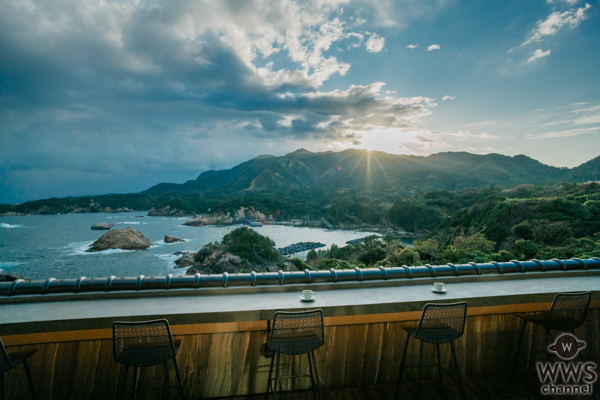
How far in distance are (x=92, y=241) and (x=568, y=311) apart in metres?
57.9

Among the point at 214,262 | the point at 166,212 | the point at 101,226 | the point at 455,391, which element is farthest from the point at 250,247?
the point at 166,212

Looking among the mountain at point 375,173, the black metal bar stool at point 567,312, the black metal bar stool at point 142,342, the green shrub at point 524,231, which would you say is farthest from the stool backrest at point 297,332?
the mountain at point 375,173

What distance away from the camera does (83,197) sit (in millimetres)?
60250

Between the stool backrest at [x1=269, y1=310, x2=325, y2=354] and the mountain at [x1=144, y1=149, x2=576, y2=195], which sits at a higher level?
the mountain at [x1=144, y1=149, x2=576, y2=195]

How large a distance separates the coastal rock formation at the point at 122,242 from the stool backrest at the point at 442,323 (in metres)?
45.4

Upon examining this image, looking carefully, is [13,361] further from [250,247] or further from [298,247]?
[298,247]

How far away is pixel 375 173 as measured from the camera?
3310 inches

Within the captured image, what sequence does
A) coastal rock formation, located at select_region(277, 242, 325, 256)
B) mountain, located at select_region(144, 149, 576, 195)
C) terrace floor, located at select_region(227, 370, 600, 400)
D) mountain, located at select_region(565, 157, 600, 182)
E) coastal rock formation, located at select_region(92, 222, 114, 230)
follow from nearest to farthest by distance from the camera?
terrace floor, located at select_region(227, 370, 600, 400), coastal rock formation, located at select_region(277, 242, 325, 256), mountain, located at select_region(565, 157, 600, 182), coastal rock formation, located at select_region(92, 222, 114, 230), mountain, located at select_region(144, 149, 576, 195)

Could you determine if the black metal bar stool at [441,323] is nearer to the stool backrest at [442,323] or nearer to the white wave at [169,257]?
the stool backrest at [442,323]

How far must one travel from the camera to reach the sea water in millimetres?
33000

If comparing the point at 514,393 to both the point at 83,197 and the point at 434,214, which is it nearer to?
the point at 434,214

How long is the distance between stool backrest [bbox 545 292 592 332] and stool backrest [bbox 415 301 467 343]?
0.98 metres

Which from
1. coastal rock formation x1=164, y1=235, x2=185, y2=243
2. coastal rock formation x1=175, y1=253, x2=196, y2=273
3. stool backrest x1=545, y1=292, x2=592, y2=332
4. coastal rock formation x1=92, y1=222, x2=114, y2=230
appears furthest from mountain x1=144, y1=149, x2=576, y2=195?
stool backrest x1=545, y1=292, x2=592, y2=332

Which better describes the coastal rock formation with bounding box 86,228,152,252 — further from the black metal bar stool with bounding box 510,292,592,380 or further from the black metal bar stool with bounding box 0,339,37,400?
the black metal bar stool with bounding box 510,292,592,380
